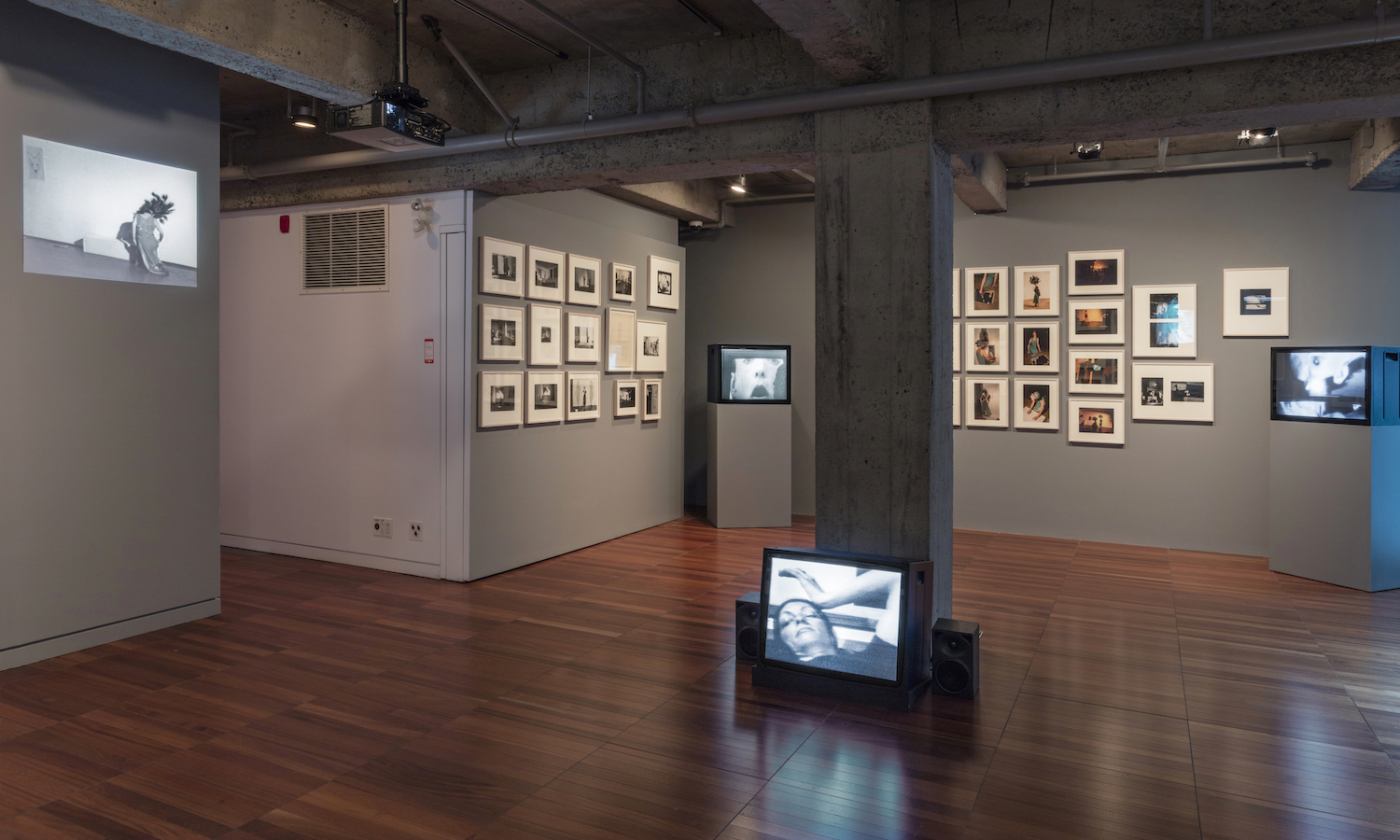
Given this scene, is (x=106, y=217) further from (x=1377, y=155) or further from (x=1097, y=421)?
(x=1377, y=155)

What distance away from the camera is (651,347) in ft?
29.3

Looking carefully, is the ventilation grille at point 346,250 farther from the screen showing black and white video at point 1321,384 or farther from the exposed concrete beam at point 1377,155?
the exposed concrete beam at point 1377,155

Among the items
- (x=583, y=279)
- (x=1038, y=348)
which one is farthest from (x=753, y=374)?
(x=1038, y=348)

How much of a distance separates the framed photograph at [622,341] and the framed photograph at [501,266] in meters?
1.43

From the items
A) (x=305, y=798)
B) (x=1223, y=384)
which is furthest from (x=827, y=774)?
(x=1223, y=384)

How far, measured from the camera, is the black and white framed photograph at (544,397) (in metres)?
7.22

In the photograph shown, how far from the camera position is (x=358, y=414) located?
23.2 ft

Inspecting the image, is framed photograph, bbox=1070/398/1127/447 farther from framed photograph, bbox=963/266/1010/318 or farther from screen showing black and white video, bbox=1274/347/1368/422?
screen showing black and white video, bbox=1274/347/1368/422

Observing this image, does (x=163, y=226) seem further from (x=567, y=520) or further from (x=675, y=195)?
(x=675, y=195)

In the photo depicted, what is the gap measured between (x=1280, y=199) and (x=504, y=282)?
6838 millimetres

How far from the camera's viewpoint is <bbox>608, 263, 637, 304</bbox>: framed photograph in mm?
8320

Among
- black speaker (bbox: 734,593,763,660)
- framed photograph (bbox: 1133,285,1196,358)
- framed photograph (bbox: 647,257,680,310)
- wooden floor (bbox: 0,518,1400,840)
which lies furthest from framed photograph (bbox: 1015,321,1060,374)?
black speaker (bbox: 734,593,763,660)

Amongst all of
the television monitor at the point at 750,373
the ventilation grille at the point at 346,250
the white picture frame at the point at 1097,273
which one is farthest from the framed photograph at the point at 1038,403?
the ventilation grille at the point at 346,250

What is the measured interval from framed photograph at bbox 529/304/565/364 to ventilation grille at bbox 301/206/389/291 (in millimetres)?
1202
